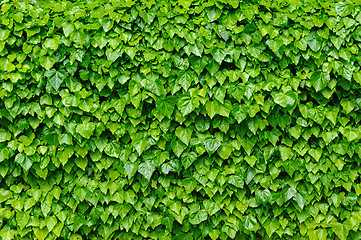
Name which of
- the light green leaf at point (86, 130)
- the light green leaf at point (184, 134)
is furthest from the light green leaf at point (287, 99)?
the light green leaf at point (86, 130)

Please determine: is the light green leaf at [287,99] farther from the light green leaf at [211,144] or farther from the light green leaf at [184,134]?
the light green leaf at [184,134]

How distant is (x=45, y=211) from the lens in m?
3.07

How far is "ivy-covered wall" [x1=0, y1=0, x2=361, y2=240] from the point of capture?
9.34ft

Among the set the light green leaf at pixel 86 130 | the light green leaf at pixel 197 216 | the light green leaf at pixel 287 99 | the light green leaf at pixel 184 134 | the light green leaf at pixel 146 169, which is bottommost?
the light green leaf at pixel 197 216

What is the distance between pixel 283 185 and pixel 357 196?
2.27 feet

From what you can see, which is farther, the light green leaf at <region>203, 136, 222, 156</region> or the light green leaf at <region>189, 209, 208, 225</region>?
the light green leaf at <region>189, 209, 208, 225</region>

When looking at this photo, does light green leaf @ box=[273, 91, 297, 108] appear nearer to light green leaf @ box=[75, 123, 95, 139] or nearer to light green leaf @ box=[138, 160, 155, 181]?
light green leaf @ box=[138, 160, 155, 181]

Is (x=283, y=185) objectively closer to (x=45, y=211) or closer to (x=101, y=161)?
(x=101, y=161)

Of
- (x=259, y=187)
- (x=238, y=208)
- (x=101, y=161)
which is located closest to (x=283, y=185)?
(x=259, y=187)

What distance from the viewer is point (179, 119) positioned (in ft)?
9.50

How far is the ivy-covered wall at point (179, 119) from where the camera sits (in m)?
2.85

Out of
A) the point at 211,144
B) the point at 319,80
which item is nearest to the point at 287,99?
the point at 319,80

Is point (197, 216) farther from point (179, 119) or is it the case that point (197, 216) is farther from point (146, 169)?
point (179, 119)

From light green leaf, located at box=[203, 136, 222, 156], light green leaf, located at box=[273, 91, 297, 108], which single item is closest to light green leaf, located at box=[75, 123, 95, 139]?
light green leaf, located at box=[203, 136, 222, 156]
